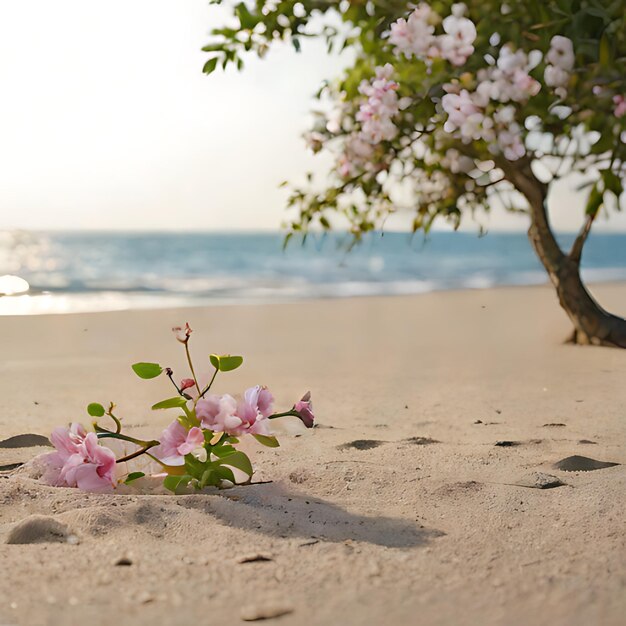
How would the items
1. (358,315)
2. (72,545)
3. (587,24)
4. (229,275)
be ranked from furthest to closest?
1. (229,275)
2. (358,315)
3. (587,24)
4. (72,545)

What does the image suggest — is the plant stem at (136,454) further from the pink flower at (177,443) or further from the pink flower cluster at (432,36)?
the pink flower cluster at (432,36)

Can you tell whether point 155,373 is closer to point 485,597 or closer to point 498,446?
point 485,597

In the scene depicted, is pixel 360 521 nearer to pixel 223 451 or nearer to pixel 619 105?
pixel 223 451

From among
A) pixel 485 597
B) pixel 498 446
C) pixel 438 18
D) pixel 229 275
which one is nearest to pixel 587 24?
pixel 438 18

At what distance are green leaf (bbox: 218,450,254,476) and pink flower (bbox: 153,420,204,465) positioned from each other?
0.09m

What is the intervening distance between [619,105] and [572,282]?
10.2ft

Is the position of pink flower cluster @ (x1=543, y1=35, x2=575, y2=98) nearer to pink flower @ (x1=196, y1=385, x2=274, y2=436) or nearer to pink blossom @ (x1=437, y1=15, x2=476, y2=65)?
pink blossom @ (x1=437, y1=15, x2=476, y2=65)

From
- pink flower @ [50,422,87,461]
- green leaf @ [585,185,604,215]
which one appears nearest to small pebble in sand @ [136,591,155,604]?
pink flower @ [50,422,87,461]

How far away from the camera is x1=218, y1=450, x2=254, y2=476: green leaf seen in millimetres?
2609

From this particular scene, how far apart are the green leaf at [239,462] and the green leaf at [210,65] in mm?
1955

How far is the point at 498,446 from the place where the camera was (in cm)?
359

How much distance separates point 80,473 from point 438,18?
2427mm

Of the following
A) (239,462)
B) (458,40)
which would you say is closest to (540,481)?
(239,462)

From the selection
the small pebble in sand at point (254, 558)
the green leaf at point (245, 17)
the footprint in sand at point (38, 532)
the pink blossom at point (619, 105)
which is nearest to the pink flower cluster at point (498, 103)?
the pink blossom at point (619, 105)
